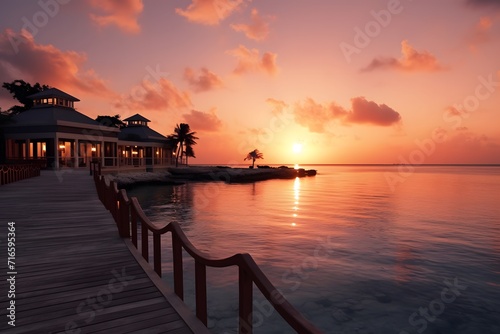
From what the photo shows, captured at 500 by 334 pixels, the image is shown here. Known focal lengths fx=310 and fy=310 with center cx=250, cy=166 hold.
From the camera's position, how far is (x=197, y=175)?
6819 centimetres

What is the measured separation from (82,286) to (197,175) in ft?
209

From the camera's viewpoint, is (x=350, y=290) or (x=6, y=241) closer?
(x=6, y=241)

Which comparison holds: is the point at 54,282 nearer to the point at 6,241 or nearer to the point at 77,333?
the point at 77,333

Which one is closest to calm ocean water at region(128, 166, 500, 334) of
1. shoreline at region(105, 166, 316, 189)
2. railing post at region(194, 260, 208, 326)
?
railing post at region(194, 260, 208, 326)

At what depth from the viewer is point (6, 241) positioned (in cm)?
782

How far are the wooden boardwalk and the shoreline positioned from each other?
2895 centimetres

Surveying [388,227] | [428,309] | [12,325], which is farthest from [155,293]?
[388,227]

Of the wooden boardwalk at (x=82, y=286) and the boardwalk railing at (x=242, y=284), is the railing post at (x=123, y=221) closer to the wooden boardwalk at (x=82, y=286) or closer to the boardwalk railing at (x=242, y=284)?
the wooden boardwalk at (x=82, y=286)

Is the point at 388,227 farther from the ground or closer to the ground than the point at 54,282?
closer to the ground

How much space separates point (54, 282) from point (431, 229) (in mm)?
20768

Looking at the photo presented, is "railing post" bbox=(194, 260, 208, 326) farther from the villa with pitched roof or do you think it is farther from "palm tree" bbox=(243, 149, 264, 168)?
"palm tree" bbox=(243, 149, 264, 168)

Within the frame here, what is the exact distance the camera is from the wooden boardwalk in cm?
407

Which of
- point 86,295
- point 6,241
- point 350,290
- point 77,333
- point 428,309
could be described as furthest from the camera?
point 350,290

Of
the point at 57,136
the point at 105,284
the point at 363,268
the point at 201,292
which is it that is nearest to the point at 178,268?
the point at 201,292
